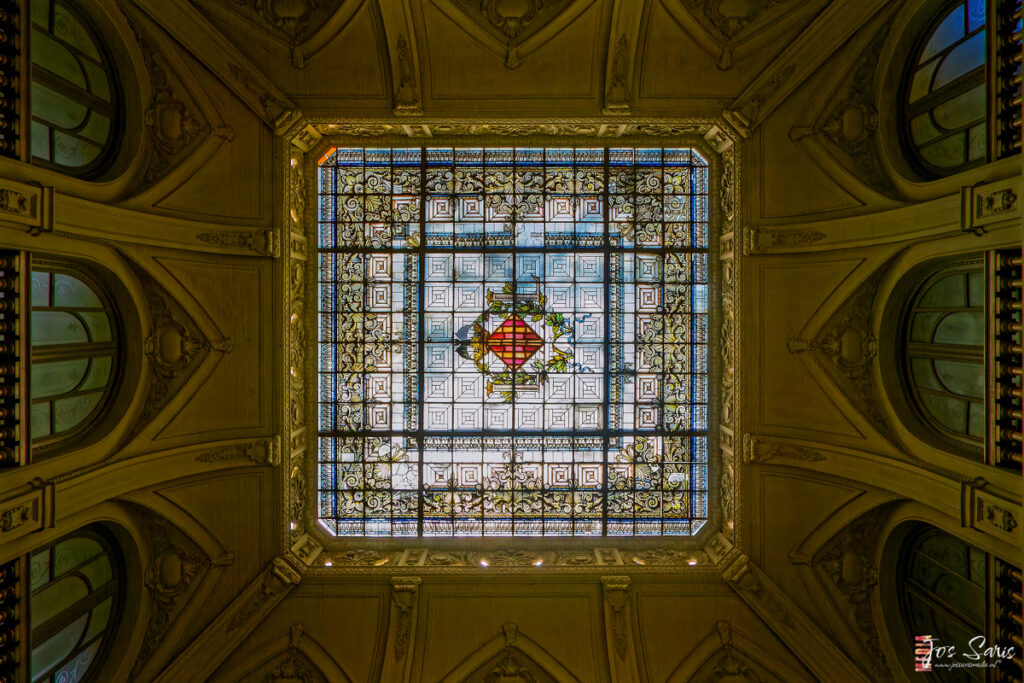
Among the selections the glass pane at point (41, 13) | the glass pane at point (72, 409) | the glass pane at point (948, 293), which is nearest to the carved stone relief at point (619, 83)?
the glass pane at point (948, 293)

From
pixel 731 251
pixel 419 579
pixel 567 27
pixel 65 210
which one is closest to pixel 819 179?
pixel 731 251

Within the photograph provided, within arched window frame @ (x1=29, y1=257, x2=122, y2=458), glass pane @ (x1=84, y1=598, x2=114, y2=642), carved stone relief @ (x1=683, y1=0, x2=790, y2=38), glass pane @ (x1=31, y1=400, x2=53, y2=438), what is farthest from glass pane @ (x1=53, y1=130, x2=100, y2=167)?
carved stone relief @ (x1=683, y1=0, x2=790, y2=38)

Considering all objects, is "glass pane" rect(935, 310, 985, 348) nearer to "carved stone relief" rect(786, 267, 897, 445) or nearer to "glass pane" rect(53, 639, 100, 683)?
"carved stone relief" rect(786, 267, 897, 445)

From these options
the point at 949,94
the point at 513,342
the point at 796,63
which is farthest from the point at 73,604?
the point at 949,94

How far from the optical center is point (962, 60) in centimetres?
920

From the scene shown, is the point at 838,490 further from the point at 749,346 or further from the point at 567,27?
the point at 567,27

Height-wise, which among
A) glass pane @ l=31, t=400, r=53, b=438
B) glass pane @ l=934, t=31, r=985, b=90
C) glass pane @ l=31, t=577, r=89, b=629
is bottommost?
glass pane @ l=31, t=577, r=89, b=629

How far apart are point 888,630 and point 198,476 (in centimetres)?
1314

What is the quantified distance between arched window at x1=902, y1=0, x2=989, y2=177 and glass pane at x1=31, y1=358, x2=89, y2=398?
45.8 feet

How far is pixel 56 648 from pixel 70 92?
28.7 feet

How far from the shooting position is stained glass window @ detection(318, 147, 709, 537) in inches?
516

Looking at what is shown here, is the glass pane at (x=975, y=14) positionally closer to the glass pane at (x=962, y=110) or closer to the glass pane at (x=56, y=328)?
the glass pane at (x=962, y=110)

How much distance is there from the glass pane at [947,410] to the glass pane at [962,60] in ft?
16.3

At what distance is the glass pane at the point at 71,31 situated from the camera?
9305 mm
